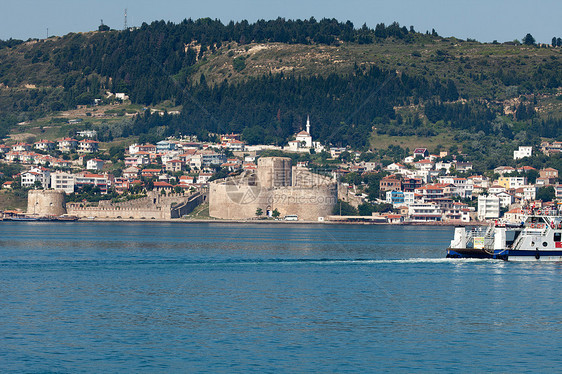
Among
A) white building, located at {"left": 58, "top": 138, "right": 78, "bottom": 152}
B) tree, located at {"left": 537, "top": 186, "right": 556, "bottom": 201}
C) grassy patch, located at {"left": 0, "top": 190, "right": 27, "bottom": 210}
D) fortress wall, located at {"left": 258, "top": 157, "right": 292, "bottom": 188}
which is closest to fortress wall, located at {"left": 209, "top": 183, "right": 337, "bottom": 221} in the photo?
fortress wall, located at {"left": 258, "top": 157, "right": 292, "bottom": 188}

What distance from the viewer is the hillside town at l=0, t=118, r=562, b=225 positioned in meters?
106

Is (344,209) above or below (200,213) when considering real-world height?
above

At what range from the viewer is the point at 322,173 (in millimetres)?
116688

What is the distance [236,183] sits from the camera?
341 ft

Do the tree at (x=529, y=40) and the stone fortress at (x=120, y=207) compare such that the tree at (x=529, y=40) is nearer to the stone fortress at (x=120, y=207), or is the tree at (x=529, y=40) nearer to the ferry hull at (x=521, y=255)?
the stone fortress at (x=120, y=207)

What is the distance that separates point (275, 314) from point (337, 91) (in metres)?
135

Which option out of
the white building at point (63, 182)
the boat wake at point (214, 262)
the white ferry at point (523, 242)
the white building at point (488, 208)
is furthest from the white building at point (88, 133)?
the white ferry at point (523, 242)

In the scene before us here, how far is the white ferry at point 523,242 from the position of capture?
140ft

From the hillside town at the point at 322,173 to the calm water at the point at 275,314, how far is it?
60.9 meters

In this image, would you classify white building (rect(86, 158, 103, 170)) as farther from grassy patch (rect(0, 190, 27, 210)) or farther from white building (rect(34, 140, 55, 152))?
grassy patch (rect(0, 190, 27, 210))

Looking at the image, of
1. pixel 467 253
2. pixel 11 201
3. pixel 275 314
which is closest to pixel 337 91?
pixel 11 201

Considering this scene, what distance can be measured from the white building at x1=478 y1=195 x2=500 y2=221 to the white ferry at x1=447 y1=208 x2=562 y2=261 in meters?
59.7

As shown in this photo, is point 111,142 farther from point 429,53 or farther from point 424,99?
point 429,53

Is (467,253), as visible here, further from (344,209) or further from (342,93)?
(342,93)
